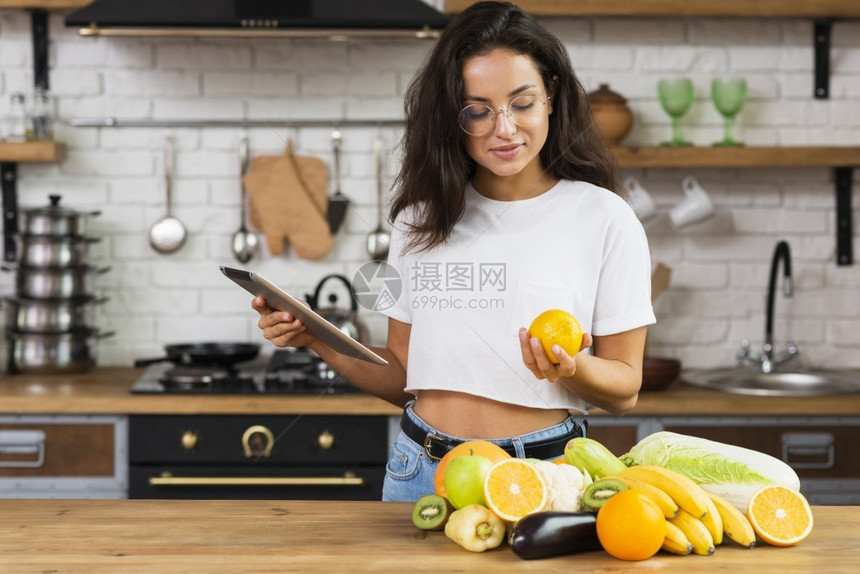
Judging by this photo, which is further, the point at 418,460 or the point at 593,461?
the point at 418,460

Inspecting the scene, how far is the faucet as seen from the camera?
3072 mm

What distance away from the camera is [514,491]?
1.25m

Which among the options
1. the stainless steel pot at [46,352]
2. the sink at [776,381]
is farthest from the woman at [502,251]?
the stainless steel pot at [46,352]

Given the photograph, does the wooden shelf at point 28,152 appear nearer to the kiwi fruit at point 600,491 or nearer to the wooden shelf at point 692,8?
the wooden shelf at point 692,8

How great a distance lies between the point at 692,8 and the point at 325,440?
1.64 meters

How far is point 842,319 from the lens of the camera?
3293 millimetres

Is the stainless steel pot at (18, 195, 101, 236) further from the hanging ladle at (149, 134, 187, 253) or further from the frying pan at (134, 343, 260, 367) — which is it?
the frying pan at (134, 343, 260, 367)

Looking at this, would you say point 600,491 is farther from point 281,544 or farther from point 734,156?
point 734,156

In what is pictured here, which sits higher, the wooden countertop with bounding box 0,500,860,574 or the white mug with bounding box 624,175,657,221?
the white mug with bounding box 624,175,657,221

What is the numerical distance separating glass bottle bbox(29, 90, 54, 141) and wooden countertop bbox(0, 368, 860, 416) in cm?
84

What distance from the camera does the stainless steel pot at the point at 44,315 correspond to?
9.88 feet

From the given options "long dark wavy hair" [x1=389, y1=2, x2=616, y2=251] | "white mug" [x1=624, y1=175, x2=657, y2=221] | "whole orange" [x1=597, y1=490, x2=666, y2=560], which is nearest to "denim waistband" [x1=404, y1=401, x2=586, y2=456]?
"long dark wavy hair" [x1=389, y1=2, x2=616, y2=251]

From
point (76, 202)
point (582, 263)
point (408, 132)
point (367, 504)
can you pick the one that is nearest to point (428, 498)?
point (367, 504)

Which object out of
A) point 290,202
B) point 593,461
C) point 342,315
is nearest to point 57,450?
point 342,315
